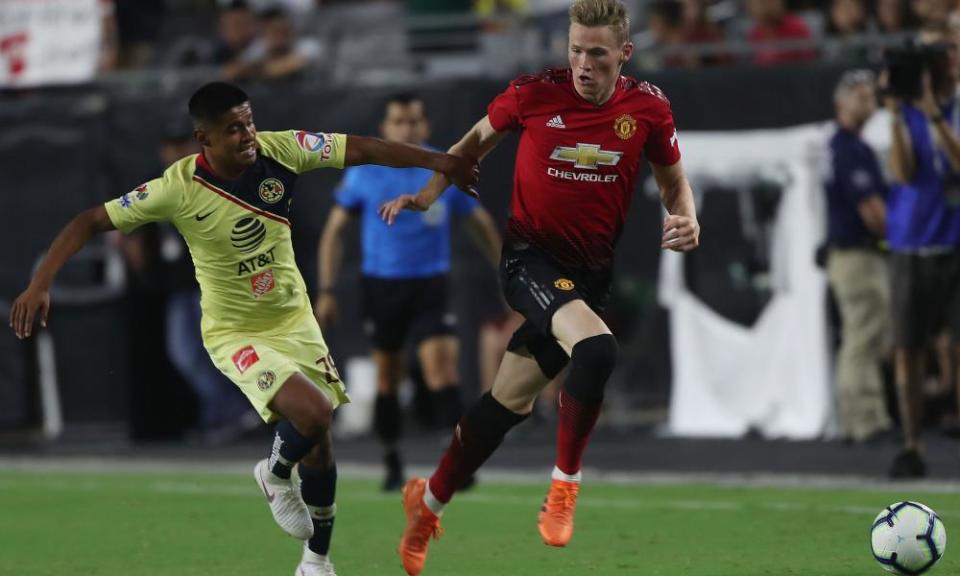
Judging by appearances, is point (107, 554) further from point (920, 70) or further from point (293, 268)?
point (920, 70)

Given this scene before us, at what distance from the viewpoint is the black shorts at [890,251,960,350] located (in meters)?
11.8

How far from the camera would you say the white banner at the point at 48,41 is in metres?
16.3

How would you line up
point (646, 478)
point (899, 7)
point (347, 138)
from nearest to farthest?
point (347, 138), point (646, 478), point (899, 7)

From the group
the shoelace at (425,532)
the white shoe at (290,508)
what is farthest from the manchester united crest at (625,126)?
the white shoe at (290,508)

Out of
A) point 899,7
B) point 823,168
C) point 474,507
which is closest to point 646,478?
point 474,507

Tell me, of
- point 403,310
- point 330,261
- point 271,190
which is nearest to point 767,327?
point 403,310

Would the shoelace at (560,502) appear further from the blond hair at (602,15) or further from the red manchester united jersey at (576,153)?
the blond hair at (602,15)

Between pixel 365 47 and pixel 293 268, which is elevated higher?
pixel 293 268

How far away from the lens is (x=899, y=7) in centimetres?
1448

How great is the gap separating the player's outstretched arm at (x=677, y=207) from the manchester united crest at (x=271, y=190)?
1.72m

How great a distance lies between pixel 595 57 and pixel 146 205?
208 cm

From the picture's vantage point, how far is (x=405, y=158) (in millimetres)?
8227

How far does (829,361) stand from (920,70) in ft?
12.3

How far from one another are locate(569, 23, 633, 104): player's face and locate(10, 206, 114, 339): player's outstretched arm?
2.16 metres
